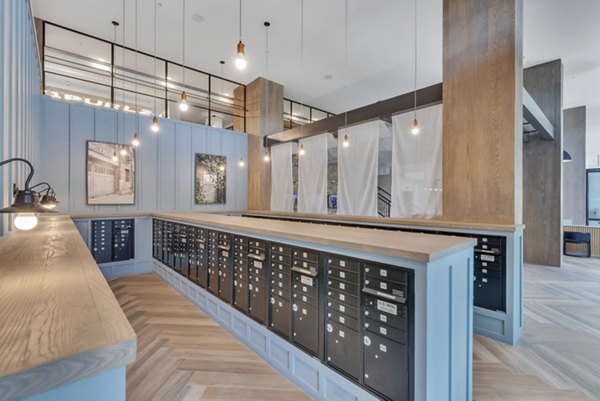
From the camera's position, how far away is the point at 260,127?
6.74m

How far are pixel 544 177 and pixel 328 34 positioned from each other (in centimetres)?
505

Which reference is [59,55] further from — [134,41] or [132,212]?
[132,212]

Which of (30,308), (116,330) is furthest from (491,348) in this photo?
(30,308)

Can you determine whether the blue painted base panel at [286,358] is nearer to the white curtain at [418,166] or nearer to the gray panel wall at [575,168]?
the white curtain at [418,166]

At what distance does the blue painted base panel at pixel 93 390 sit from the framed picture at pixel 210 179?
19.5 feet

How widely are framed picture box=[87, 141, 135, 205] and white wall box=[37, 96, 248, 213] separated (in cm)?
9

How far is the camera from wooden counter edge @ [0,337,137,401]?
0.49 m

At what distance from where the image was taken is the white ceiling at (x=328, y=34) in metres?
4.19

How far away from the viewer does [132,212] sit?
5.24 m

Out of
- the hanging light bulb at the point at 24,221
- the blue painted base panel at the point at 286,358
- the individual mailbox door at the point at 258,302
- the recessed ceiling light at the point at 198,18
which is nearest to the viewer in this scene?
the hanging light bulb at the point at 24,221


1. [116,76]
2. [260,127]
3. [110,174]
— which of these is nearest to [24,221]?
[110,174]

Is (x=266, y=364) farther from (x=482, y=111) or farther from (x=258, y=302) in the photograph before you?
(x=482, y=111)

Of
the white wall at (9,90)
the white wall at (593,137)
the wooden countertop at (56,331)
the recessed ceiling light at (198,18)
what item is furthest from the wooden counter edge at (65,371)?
the white wall at (593,137)

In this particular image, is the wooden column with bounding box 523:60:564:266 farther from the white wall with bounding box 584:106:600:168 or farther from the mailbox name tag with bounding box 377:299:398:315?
the mailbox name tag with bounding box 377:299:398:315
